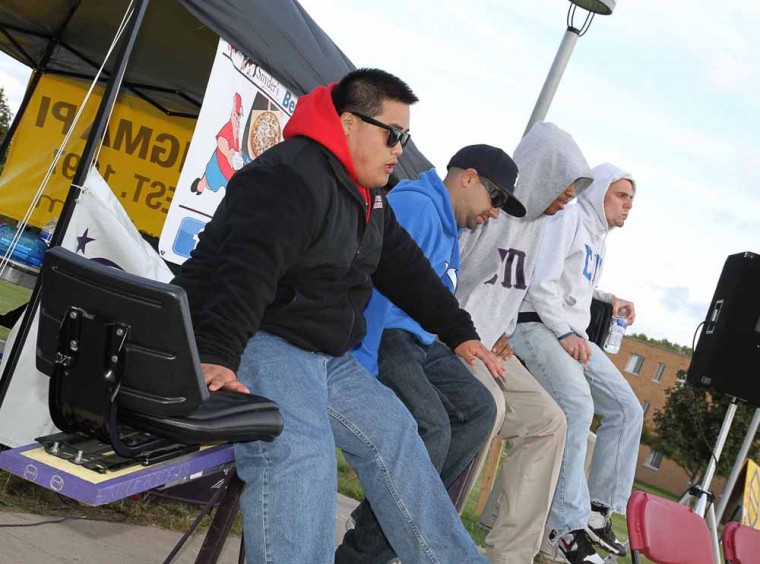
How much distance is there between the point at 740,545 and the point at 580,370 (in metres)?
1.27

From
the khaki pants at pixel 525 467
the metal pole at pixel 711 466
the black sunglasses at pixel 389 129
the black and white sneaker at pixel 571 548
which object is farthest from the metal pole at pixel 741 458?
the black sunglasses at pixel 389 129

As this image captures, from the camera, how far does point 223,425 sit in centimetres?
200

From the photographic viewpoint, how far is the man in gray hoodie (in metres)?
3.91

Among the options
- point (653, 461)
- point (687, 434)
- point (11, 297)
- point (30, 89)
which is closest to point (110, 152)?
point (30, 89)

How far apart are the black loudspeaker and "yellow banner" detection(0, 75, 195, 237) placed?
4.39 metres

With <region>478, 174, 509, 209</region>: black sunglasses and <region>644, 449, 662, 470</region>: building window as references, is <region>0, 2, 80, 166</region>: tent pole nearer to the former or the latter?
<region>478, 174, 509, 209</region>: black sunglasses

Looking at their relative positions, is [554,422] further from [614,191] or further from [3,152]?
[3,152]

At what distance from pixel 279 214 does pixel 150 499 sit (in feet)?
8.52

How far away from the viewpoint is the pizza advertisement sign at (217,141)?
400cm

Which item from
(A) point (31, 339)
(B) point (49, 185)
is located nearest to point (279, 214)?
(A) point (31, 339)

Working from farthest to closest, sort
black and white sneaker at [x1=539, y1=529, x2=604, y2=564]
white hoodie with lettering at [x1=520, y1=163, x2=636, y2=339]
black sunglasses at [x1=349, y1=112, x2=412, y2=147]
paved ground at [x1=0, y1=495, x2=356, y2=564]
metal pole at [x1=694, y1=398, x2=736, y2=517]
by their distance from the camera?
metal pole at [x1=694, y1=398, x2=736, y2=517] < white hoodie with lettering at [x1=520, y1=163, x2=636, y2=339] < black and white sneaker at [x1=539, y1=529, x2=604, y2=564] < paved ground at [x1=0, y1=495, x2=356, y2=564] < black sunglasses at [x1=349, y1=112, x2=412, y2=147]

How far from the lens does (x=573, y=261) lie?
4719 millimetres

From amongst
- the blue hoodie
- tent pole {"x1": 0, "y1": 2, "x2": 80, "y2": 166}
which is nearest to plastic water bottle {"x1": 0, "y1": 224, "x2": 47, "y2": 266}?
the blue hoodie

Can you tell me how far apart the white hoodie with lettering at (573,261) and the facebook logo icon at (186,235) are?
1.82 m
